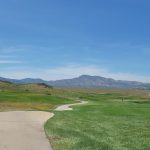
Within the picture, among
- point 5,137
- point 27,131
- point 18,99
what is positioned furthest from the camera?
point 18,99

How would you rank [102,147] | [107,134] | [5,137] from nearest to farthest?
[102,147], [5,137], [107,134]

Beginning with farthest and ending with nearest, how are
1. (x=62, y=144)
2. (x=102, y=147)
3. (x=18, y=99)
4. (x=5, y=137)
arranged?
(x=18, y=99) → (x=5, y=137) → (x=62, y=144) → (x=102, y=147)

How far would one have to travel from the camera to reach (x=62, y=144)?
19.5m

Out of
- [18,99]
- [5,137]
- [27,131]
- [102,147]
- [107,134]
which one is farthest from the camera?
[18,99]

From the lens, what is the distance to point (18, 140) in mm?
20672

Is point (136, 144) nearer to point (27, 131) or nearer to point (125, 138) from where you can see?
point (125, 138)

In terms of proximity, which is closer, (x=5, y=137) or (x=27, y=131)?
(x=5, y=137)

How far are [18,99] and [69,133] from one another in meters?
61.3

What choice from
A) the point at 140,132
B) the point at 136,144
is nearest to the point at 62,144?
the point at 136,144

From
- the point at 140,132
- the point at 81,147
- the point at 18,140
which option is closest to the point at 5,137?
the point at 18,140

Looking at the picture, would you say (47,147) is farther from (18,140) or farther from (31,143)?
(18,140)

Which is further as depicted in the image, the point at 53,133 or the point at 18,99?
the point at 18,99

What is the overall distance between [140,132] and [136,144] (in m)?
5.98

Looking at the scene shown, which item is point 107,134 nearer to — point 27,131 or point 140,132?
point 140,132
